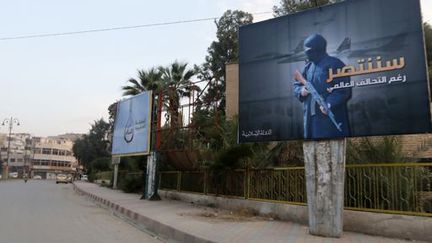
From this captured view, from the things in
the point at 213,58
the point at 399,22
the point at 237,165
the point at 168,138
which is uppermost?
the point at 213,58

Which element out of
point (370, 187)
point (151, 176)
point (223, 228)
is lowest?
point (223, 228)

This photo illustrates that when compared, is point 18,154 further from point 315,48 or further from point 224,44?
point 315,48

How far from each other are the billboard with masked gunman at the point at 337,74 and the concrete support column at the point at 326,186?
0.32 meters

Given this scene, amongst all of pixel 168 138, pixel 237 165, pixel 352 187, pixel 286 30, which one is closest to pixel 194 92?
pixel 168 138

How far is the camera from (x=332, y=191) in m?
8.86

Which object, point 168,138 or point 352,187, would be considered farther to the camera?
point 168,138

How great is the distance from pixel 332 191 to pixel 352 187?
1461mm

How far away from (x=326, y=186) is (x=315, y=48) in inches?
121

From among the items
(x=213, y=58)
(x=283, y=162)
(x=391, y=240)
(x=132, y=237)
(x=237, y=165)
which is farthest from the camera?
(x=213, y=58)

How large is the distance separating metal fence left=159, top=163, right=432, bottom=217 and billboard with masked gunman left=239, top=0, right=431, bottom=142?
122 cm

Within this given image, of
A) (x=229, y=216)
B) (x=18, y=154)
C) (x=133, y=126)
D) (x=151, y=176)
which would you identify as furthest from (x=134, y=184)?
(x=18, y=154)

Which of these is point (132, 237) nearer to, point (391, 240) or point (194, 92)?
point (391, 240)

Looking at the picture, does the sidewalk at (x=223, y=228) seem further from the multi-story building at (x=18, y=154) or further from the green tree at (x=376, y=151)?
the multi-story building at (x=18, y=154)

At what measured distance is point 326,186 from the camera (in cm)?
895
